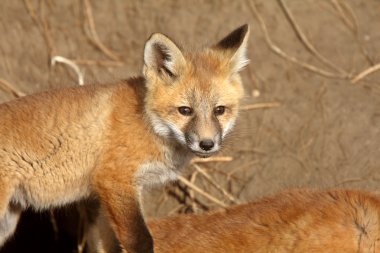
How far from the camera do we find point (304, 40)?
776 cm

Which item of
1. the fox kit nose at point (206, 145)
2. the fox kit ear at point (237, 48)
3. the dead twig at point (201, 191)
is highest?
the fox kit ear at point (237, 48)

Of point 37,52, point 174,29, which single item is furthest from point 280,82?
point 37,52

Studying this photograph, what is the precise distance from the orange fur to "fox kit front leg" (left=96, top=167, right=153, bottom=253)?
32 centimetres

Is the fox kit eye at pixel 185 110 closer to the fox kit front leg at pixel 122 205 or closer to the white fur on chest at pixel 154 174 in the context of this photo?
the white fur on chest at pixel 154 174

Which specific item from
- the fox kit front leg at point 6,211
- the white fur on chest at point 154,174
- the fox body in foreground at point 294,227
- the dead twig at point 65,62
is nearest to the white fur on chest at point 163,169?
the white fur on chest at point 154,174

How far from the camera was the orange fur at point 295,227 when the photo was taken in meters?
3.71

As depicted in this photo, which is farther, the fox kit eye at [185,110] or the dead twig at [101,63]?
the dead twig at [101,63]

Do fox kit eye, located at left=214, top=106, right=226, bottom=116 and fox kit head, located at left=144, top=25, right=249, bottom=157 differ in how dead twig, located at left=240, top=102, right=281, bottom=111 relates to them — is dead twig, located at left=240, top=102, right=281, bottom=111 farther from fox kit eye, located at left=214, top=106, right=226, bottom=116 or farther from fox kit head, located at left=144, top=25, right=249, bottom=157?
fox kit eye, located at left=214, top=106, right=226, bottom=116

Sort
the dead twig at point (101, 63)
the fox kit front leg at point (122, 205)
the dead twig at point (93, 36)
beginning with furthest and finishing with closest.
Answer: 1. the dead twig at point (93, 36)
2. the dead twig at point (101, 63)
3. the fox kit front leg at point (122, 205)

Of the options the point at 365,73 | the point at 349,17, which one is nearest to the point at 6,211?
the point at 365,73

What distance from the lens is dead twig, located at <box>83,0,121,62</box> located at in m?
7.74

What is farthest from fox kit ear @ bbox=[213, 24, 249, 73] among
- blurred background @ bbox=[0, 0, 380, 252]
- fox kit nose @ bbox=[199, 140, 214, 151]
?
blurred background @ bbox=[0, 0, 380, 252]

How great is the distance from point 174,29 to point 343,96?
1.88 m

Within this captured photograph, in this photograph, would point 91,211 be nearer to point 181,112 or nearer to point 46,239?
point 181,112
